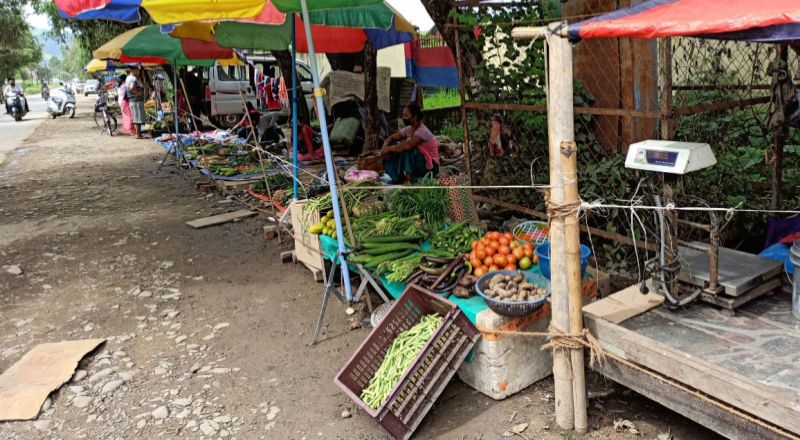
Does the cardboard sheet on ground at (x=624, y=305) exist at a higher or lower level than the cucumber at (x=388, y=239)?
lower

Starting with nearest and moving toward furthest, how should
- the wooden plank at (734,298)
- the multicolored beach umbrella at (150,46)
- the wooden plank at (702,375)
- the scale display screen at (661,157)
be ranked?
the wooden plank at (702,375), the scale display screen at (661,157), the wooden plank at (734,298), the multicolored beach umbrella at (150,46)

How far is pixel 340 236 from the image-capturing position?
15.5ft

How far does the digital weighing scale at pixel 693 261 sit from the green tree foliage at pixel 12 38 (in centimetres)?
4097

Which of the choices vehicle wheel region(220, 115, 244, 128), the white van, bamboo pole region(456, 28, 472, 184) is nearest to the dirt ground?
bamboo pole region(456, 28, 472, 184)

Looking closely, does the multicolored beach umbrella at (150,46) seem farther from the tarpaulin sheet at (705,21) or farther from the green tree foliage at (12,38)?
the green tree foliage at (12,38)

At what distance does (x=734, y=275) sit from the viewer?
11.4ft

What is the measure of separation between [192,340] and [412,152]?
3.72 meters

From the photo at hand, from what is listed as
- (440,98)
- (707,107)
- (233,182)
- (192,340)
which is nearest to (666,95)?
(707,107)

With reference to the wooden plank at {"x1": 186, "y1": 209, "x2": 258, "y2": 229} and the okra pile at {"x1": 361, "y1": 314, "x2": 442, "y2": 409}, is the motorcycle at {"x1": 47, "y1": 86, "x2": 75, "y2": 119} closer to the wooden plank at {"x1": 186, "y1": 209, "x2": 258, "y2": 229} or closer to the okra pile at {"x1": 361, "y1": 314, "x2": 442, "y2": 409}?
the wooden plank at {"x1": 186, "y1": 209, "x2": 258, "y2": 229}

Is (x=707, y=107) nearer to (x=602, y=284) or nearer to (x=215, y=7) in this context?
(x=602, y=284)

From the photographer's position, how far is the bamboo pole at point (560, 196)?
2854mm

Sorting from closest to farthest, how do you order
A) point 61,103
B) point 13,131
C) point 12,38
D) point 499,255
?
point 499,255, point 13,131, point 61,103, point 12,38

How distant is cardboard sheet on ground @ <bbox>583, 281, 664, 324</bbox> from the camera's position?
344 cm

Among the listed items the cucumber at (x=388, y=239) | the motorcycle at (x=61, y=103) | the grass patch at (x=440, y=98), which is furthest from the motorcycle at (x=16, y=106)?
the cucumber at (x=388, y=239)
